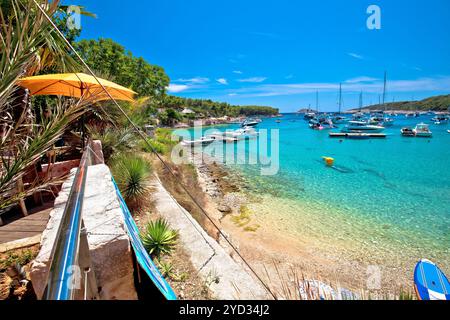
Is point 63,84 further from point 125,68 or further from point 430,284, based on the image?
point 125,68

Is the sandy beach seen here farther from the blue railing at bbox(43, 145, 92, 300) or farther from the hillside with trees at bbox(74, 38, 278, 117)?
the hillside with trees at bbox(74, 38, 278, 117)

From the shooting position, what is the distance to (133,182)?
20.1 feet

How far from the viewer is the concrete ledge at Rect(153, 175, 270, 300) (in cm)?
345

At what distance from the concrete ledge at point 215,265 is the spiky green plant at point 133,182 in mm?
716

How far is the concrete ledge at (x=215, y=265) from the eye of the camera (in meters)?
3.45

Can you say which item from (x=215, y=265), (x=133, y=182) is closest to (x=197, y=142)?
(x=133, y=182)

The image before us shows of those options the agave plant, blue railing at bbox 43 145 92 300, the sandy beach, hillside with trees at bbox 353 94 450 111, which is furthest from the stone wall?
hillside with trees at bbox 353 94 450 111

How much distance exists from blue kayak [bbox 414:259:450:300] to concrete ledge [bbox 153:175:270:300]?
362cm

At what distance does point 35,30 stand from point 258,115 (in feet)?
512

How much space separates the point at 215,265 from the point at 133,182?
3.48 meters

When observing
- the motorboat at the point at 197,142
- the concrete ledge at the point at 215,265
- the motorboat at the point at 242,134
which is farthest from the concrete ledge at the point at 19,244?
the motorboat at the point at 242,134

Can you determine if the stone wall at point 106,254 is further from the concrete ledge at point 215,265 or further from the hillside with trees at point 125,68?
the hillside with trees at point 125,68
